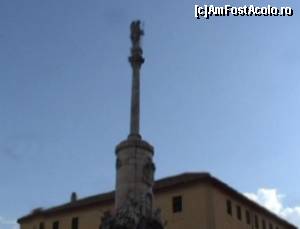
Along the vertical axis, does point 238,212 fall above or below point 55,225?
below

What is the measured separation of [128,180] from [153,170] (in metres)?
1.67

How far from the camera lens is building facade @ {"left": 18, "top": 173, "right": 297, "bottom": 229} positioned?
38562 millimetres

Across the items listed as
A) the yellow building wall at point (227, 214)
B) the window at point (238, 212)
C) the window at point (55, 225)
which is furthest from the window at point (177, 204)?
the window at point (55, 225)

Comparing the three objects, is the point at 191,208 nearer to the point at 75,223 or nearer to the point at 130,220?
the point at 75,223

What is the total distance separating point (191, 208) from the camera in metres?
38.9

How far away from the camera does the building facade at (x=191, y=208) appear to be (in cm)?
3856

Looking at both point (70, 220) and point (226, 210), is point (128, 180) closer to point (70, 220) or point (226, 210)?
point (226, 210)

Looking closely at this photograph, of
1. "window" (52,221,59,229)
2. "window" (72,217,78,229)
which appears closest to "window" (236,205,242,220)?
"window" (72,217,78,229)

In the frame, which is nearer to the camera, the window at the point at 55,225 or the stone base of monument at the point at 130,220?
the stone base of monument at the point at 130,220

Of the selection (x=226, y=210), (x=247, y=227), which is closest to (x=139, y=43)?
(x=226, y=210)

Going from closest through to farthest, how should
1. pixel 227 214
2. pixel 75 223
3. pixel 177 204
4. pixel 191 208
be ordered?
pixel 191 208 < pixel 177 204 < pixel 227 214 < pixel 75 223

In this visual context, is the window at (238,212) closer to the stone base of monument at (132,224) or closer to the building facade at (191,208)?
the building facade at (191,208)

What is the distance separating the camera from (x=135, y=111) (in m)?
29.5

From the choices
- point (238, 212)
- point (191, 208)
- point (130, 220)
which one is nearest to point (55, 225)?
point (191, 208)
